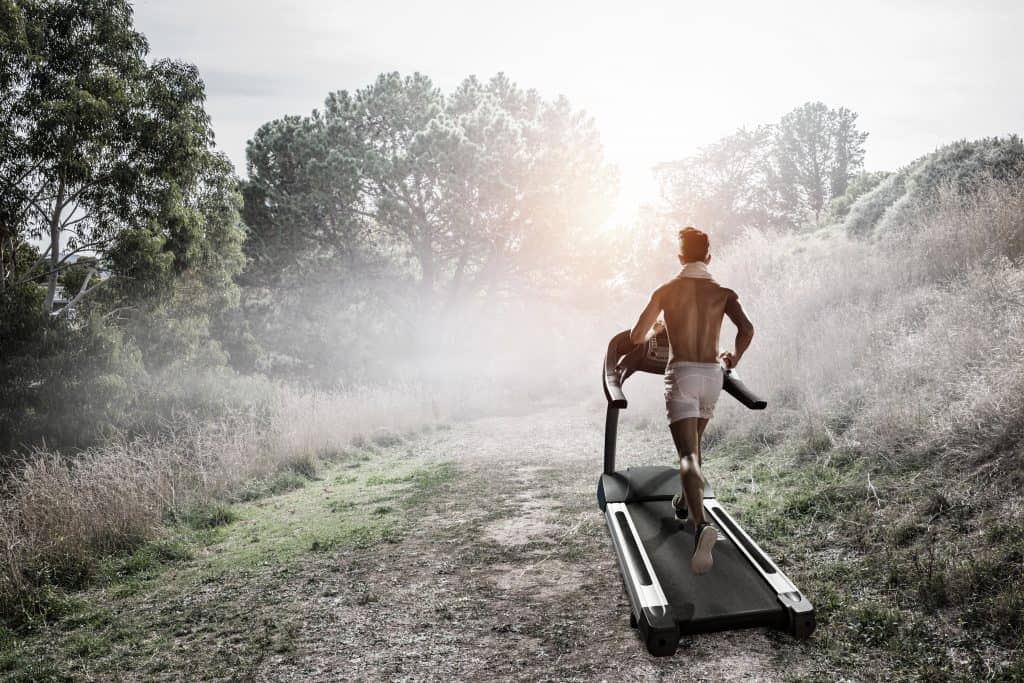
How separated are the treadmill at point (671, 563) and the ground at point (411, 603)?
1.14 feet

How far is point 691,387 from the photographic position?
11.1ft

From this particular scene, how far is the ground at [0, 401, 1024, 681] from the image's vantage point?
3.47 metres

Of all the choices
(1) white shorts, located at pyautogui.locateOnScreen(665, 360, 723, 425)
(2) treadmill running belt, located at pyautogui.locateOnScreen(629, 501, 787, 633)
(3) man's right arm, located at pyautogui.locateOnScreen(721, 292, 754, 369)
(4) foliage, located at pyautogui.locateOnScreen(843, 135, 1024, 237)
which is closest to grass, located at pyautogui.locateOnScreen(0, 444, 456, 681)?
(2) treadmill running belt, located at pyautogui.locateOnScreen(629, 501, 787, 633)

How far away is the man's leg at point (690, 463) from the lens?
3.33m

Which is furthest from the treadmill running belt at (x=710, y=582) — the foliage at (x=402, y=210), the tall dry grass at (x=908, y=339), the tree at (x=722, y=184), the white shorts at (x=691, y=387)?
the tree at (x=722, y=184)

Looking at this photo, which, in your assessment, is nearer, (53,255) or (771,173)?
(53,255)

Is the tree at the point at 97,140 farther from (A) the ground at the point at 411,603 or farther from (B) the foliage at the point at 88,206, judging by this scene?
(A) the ground at the point at 411,603

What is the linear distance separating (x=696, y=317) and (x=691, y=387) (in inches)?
15.4

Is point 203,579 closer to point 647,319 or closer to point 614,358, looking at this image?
point 614,358

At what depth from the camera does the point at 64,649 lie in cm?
430

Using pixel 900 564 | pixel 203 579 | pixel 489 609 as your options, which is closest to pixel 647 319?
pixel 489 609

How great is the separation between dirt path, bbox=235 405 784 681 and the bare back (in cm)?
170

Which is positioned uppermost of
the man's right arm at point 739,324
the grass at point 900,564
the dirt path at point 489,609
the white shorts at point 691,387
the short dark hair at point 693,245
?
the short dark hair at point 693,245

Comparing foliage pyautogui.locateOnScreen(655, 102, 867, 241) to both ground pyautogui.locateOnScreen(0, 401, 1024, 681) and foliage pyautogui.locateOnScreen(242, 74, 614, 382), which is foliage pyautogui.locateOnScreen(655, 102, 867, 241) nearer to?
foliage pyautogui.locateOnScreen(242, 74, 614, 382)
